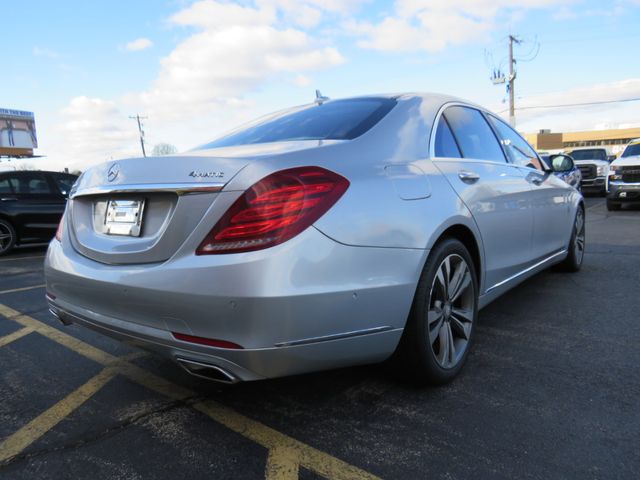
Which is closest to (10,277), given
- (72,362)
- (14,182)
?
(14,182)

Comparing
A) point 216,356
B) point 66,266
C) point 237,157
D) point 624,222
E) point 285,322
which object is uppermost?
point 237,157

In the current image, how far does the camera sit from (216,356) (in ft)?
6.24

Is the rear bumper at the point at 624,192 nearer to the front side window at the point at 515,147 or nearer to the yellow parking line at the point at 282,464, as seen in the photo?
the front side window at the point at 515,147

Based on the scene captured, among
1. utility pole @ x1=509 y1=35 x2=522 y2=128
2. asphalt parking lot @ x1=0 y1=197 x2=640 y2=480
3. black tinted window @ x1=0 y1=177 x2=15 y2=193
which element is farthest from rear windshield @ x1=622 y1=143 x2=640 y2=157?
utility pole @ x1=509 y1=35 x2=522 y2=128

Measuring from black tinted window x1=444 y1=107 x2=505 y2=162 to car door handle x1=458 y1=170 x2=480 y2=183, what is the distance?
0.17m

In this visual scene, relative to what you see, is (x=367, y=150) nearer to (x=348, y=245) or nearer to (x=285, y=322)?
(x=348, y=245)

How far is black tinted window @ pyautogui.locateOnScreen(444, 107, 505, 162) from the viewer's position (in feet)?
10.2

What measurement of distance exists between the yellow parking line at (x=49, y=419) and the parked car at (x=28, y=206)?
21.7 ft

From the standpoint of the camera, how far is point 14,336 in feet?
12.0

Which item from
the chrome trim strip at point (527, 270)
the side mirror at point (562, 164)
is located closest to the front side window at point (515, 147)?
the side mirror at point (562, 164)

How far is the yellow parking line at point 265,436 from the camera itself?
190 cm

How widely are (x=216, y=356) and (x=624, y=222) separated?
403 inches

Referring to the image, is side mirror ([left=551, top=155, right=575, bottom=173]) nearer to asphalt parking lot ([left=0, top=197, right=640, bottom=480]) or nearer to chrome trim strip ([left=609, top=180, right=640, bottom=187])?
asphalt parking lot ([left=0, top=197, right=640, bottom=480])

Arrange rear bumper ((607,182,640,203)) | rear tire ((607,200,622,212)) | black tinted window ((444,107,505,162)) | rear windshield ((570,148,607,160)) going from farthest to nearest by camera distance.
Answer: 1. rear windshield ((570,148,607,160))
2. rear tire ((607,200,622,212))
3. rear bumper ((607,182,640,203))
4. black tinted window ((444,107,505,162))
